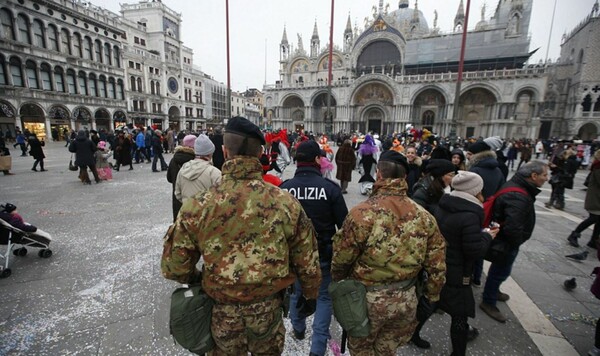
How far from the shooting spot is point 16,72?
2458 cm

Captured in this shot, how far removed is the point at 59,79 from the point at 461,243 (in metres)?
39.5

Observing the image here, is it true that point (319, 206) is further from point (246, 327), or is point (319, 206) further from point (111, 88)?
point (111, 88)

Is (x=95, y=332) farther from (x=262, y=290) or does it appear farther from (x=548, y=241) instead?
(x=548, y=241)

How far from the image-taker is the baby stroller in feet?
11.9

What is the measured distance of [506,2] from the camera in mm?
38750

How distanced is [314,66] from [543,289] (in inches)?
1825

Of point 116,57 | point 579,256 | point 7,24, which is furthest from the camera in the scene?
point 116,57

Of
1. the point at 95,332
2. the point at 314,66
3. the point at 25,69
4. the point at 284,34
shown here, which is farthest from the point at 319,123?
the point at 95,332

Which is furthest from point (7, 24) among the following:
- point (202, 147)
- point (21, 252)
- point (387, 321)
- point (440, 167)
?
point (387, 321)

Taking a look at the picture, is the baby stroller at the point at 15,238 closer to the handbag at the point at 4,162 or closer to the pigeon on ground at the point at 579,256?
the handbag at the point at 4,162

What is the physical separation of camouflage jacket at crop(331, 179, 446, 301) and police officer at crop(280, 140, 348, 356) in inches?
20.6

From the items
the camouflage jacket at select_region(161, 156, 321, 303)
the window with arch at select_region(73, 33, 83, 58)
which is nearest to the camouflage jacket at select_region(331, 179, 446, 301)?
the camouflage jacket at select_region(161, 156, 321, 303)

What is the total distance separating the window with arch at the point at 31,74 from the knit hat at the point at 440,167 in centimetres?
3730

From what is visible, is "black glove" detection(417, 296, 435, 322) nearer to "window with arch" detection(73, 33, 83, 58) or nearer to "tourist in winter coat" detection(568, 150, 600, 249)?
"tourist in winter coat" detection(568, 150, 600, 249)
